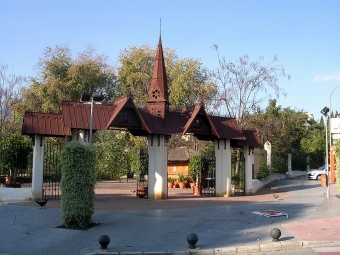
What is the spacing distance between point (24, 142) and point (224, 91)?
13.9m

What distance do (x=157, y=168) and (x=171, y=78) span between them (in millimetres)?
20416

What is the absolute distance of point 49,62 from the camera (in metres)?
42.0

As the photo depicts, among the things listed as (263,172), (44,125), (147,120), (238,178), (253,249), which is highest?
(147,120)

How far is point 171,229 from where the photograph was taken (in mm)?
12773

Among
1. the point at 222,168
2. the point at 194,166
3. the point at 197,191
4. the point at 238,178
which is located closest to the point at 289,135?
the point at 194,166

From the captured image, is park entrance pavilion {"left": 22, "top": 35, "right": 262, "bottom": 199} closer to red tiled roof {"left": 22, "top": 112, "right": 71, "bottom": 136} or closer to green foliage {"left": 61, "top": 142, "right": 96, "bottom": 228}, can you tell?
red tiled roof {"left": 22, "top": 112, "right": 71, "bottom": 136}

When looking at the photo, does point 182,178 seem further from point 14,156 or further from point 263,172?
point 14,156

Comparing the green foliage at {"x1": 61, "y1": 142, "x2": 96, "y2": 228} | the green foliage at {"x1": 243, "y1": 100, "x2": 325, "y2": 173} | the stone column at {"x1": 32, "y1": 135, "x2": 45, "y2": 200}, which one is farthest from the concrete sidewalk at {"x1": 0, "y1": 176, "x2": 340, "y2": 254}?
the green foliage at {"x1": 243, "y1": 100, "x2": 325, "y2": 173}

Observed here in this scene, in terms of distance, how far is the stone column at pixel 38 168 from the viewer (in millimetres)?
18719

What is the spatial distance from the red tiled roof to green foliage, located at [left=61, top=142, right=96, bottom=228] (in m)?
5.97

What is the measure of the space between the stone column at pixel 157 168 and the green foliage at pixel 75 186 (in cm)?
769

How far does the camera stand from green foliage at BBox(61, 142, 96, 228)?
12945 millimetres

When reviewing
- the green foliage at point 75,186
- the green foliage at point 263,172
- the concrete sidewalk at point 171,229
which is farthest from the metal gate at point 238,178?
the green foliage at point 75,186

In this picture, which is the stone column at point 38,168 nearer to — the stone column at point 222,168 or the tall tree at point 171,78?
the stone column at point 222,168
